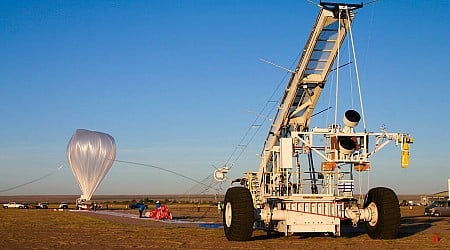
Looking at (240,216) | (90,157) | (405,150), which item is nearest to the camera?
(240,216)

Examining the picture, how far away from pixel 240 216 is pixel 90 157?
61.0 m

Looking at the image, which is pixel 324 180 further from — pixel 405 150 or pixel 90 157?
pixel 90 157

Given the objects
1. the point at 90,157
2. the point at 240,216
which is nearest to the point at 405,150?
the point at 240,216

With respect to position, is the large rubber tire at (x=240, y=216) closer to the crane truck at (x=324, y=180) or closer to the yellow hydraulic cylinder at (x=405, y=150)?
the crane truck at (x=324, y=180)

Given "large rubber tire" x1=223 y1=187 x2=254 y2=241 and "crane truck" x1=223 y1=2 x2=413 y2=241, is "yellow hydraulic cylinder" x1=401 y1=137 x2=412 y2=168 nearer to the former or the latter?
"crane truck" x1=223 y1=2 x2=413 y2=241

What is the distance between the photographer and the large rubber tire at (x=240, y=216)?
21672 millimetres

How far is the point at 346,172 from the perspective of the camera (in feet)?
75.2

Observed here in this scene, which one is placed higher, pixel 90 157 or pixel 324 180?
pixel 90 157

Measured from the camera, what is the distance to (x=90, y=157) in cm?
8025

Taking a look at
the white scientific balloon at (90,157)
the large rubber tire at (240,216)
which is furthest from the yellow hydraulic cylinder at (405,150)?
the white scientific balloon at (90,157)

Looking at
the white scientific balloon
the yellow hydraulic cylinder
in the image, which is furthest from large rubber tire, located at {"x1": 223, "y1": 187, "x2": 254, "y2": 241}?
the white scientific balloon

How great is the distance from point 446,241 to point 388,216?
8.50 feet

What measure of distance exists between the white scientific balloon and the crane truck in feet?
192

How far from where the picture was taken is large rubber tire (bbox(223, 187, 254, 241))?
2167 centimetres
